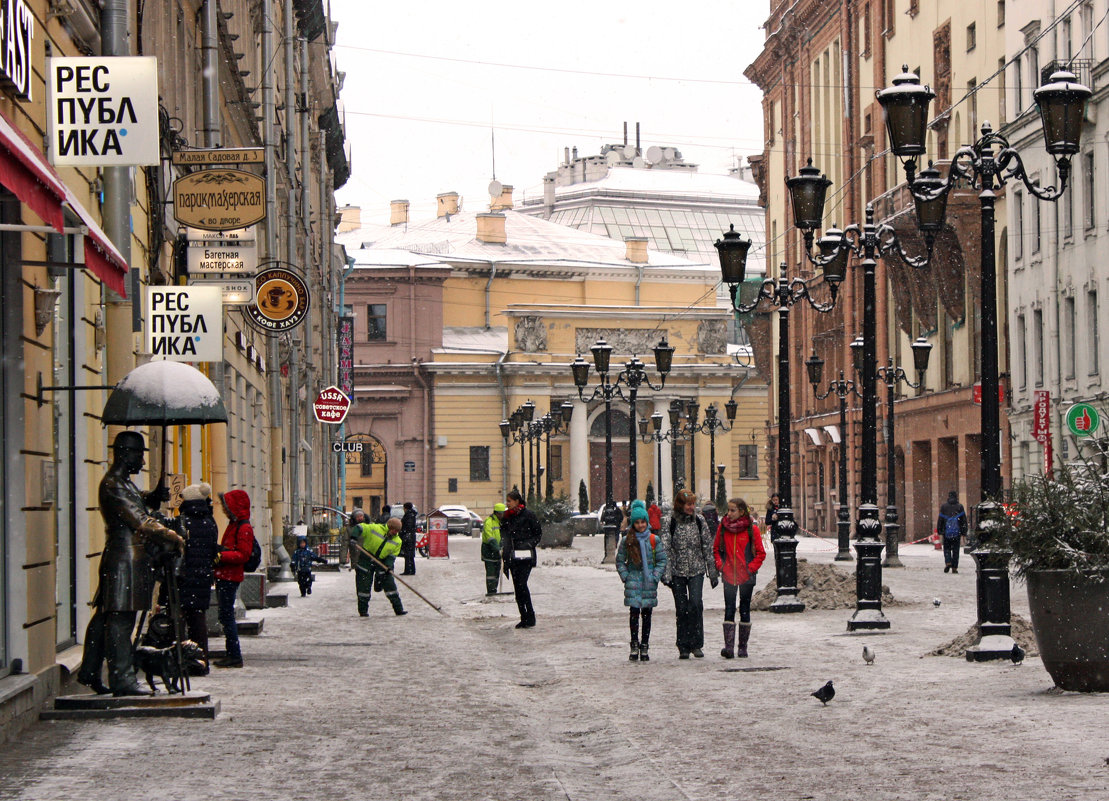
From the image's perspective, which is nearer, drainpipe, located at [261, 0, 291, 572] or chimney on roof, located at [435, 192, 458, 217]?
drainpipe, located at [261, 0, 291, 572]

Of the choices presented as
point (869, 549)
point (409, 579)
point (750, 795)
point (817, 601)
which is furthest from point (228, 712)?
point (409, 579)

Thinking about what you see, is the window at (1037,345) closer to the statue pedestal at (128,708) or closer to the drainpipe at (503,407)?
the statue pedestal at (128,708)

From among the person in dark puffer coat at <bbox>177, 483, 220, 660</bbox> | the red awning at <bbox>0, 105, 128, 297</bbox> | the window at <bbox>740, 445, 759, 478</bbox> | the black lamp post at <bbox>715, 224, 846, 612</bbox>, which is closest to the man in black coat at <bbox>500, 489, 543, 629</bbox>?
the black lamp post at <bbox>715, 224, 846, 612</bbox>

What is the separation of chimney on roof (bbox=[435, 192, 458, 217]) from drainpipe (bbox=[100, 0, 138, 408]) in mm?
89507

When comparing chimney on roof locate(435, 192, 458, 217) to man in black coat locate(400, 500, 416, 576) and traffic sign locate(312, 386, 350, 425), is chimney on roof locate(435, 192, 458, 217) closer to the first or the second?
man in black coat locate(400, 500, 416, 576)

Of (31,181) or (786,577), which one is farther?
(786,577)

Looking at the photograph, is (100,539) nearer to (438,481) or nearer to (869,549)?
(869,549)

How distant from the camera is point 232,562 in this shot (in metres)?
16.0

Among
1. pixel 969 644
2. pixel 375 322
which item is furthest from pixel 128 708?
pixel 375 322

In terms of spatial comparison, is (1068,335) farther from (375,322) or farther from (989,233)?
(375,322)

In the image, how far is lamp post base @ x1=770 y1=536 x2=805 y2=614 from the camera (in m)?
22.0

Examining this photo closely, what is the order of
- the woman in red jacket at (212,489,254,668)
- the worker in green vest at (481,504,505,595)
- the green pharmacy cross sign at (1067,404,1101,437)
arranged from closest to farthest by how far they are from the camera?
the woman in red jacket at (212,489,254,668)
the green pharmacy cross sign at (1067,404,1101,437)
the worker in green vest at (481,504,505,595)

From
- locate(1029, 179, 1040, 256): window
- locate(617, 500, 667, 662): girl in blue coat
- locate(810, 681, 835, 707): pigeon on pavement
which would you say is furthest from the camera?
locate(1029, 179, 1040, 256): window

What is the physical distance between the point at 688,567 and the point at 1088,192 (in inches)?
1072
